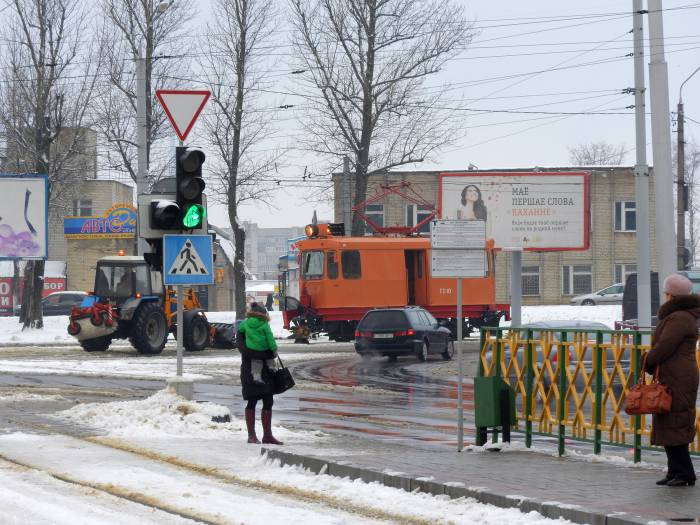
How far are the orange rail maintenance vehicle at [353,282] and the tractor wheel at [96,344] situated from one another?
6841 millimetres

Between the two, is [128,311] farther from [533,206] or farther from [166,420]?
[166,420]

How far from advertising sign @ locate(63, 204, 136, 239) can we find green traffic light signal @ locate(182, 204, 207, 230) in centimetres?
4518

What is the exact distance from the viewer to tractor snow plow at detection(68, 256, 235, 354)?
34.1 metres

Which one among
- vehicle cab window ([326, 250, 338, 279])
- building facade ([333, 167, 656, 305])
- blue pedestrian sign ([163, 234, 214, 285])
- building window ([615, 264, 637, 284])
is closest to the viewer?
blue pedestrian sign ([163, 234, 214, 285])

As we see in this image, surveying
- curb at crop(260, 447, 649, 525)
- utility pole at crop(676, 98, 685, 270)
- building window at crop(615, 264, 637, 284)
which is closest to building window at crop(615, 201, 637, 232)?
building window at crop(615, 264, 637, 284)

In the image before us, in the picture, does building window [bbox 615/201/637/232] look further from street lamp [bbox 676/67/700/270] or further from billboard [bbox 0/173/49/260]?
billboard [bbox 0/173/49/260]

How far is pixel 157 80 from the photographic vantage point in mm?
50531

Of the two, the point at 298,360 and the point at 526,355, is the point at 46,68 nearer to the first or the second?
the point at 298,360

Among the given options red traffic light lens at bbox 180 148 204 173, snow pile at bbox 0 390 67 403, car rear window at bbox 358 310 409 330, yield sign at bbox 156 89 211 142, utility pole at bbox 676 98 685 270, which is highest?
utility pole at bbox 676 98 685 270

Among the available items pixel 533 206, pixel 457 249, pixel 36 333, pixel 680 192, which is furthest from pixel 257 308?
pixel 36 333

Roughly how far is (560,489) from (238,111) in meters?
41.8

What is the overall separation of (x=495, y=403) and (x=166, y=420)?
473 cm

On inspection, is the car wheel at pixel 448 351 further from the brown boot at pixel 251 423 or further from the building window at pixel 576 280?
the building window at pixel 576 280

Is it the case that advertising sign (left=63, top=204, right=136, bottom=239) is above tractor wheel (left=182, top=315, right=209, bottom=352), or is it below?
above
